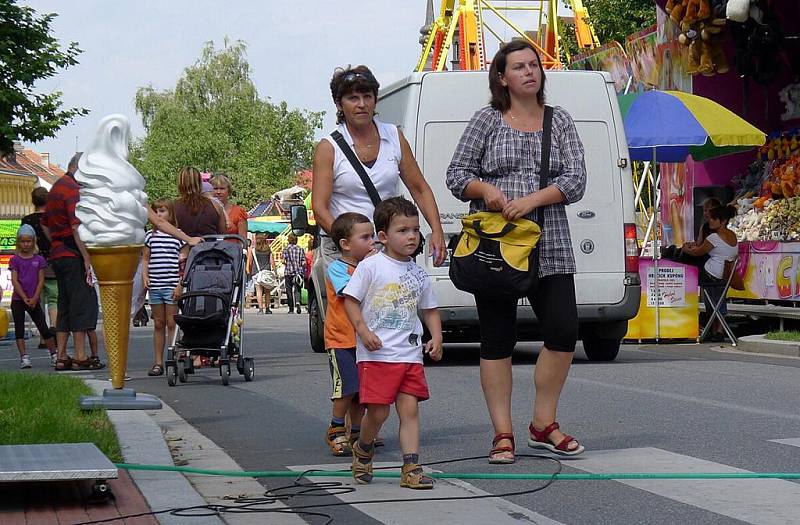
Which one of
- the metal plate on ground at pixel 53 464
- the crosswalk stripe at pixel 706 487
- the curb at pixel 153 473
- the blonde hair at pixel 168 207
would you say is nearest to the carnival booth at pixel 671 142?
the blonde hair at pixel 168 207

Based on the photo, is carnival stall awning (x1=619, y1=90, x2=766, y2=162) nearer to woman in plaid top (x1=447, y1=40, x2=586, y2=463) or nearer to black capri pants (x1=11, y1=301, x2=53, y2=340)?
black capri pants (x1=11, y1=301, x2=53, y2=340)

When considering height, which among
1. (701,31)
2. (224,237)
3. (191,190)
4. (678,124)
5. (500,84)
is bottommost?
(224,237)

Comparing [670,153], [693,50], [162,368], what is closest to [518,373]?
[162,368]

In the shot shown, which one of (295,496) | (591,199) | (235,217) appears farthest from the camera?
(235,217)

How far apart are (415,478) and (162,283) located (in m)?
7.53

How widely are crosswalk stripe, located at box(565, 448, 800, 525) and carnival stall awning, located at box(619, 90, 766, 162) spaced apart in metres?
11.1

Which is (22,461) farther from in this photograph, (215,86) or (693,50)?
(215,86)

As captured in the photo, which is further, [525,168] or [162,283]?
[162,283]

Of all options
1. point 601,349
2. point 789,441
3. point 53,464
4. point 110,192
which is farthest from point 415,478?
point 601,349

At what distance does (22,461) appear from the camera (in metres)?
5.80

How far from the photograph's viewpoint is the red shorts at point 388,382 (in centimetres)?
640

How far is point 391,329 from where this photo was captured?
254 inches

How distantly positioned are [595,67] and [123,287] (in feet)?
79.8

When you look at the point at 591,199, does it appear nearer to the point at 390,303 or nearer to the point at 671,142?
A: the point at 671,142
